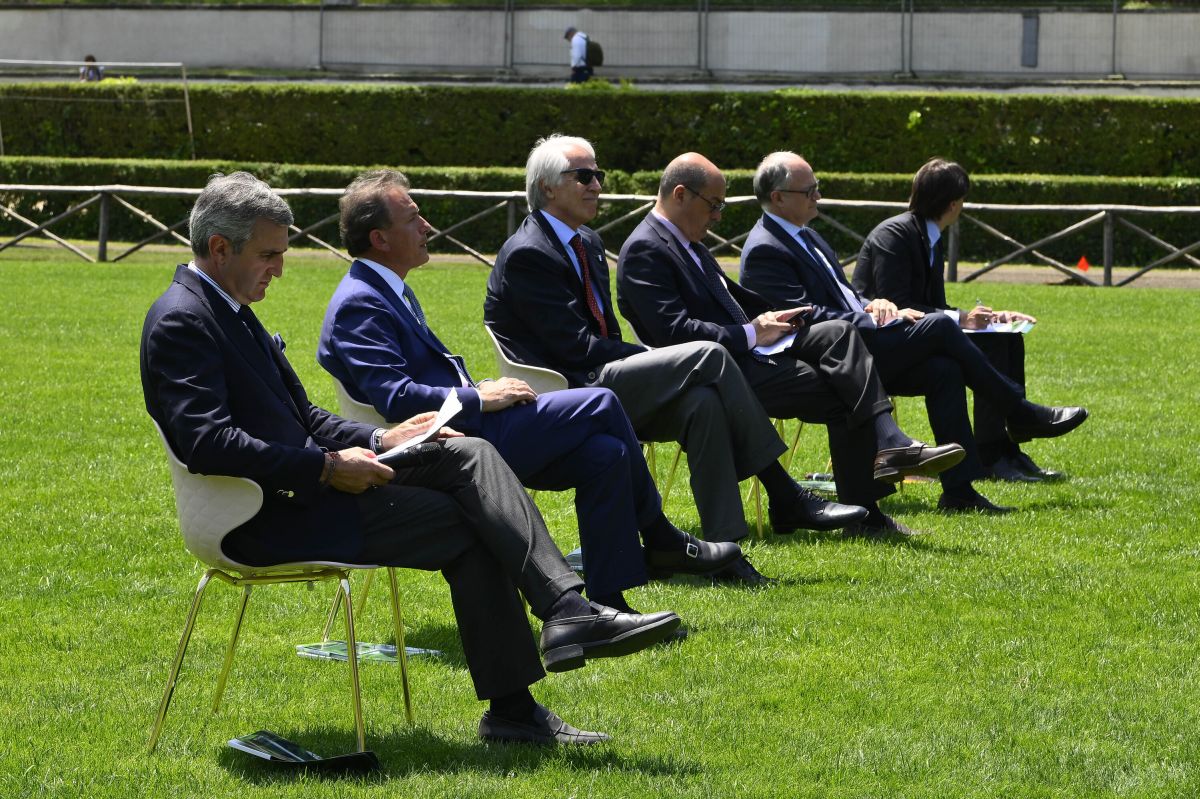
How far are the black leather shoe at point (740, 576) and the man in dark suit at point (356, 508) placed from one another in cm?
187

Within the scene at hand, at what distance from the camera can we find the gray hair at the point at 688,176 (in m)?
7.06

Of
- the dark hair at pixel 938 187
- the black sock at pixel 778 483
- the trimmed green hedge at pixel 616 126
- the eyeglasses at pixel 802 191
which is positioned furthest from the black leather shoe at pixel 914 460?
the trimmed green hedge at pixel 616 126

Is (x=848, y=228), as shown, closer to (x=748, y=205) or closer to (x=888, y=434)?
(x=748, y=205)

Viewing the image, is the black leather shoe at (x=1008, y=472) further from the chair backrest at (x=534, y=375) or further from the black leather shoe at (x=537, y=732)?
the black leather shoe at (x=537, y=732)

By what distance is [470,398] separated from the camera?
215 inches

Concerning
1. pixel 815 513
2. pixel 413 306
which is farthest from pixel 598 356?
pixel 815 513

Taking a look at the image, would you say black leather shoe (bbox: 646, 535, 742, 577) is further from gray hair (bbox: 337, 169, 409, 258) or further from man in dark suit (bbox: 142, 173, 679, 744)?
gray hair (bbox: 337, 169, 409, 258)

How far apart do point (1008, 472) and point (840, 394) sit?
1800mm

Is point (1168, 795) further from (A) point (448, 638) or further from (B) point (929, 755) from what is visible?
(A) point (448, 638)

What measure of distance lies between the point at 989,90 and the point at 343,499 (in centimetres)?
2888

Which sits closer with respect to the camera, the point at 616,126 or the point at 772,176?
the point at 772,176

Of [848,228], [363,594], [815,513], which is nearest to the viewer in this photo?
[363,594]

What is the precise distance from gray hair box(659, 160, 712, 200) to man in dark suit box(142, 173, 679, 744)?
2.83 metres

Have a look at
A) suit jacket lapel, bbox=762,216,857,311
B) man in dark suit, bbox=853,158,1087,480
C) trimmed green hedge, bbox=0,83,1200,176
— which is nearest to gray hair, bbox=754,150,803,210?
suit jacket lapel, bbox=762,216,857,311
